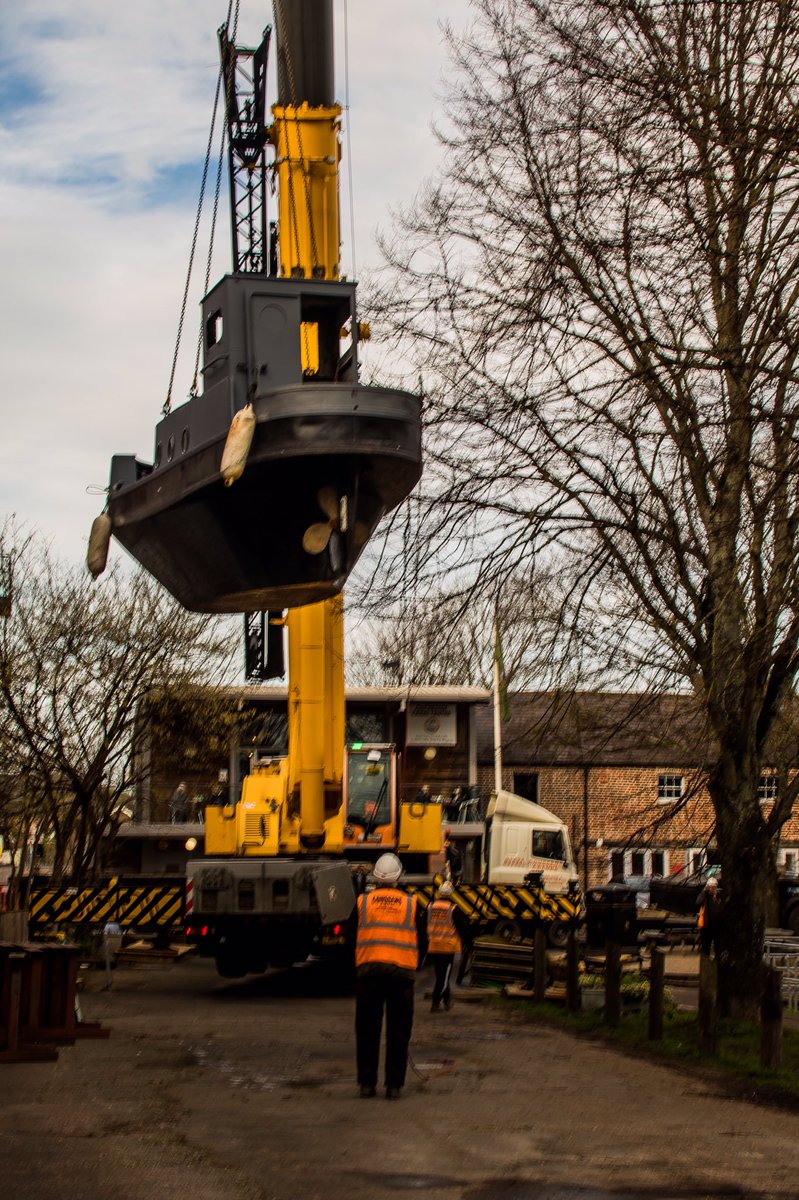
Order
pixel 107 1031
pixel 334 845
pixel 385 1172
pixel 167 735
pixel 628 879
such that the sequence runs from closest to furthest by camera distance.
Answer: pixel 385 1172
pixel 107 1031
pixel 334 845
pixel 167 735
pixel 628 879

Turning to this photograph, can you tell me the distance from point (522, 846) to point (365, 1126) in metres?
23.5

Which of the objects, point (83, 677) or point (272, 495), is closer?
point (272, 495)

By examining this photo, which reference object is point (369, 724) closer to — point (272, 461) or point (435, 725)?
point (435, 725)

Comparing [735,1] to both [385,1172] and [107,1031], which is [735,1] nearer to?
[385,1172]

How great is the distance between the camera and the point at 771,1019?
42.1 ft

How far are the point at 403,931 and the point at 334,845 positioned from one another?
28.5 ft

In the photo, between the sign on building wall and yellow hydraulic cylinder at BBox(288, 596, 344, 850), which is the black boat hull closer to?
yellow hydraulic cylinder at BBox(288, 596, 344, 850)

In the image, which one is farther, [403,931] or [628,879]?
[628,879]

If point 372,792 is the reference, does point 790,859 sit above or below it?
below

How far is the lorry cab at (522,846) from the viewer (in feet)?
109

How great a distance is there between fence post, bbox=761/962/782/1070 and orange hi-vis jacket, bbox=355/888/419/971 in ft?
→ 9.80

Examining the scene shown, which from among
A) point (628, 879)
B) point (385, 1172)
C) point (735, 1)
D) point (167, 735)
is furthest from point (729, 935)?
point (628, 879)

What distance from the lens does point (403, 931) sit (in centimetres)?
1184

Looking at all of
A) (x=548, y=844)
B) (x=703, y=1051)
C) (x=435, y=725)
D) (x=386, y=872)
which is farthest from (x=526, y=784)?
(x=386, y=872)
